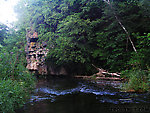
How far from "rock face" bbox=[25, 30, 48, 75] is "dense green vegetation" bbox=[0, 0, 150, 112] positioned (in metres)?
0.83

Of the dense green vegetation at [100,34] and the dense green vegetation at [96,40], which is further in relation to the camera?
the dense green vegetation at [100,34]

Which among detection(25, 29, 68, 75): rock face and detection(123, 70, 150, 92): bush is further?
detection(25, 29, 68, 75): rock face

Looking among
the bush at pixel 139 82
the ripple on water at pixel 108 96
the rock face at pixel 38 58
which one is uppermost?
the rock face at pixel 38 58

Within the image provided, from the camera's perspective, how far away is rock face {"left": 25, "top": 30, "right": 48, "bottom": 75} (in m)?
13.2

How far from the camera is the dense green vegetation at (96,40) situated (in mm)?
5570

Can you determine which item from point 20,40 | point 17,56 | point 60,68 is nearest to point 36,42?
point 60,68

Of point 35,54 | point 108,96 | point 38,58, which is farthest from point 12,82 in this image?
point 35,54

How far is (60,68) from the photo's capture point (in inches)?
523

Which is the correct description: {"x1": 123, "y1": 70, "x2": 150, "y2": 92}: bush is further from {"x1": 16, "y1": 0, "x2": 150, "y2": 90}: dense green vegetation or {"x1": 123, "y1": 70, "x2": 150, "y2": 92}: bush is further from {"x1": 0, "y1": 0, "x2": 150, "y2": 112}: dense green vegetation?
{"x1": 16, "y1": 0, "x2": 150, "y2": 90}: dense green vegetation

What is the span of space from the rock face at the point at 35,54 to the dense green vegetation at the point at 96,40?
2.72ft

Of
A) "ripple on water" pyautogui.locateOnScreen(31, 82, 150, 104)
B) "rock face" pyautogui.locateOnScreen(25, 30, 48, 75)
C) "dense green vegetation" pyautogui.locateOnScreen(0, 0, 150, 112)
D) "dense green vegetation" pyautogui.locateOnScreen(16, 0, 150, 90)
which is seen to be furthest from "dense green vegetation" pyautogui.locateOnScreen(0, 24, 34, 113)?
"rock face" pyautogui.locateOnScreen(25, 30, 48, 75)

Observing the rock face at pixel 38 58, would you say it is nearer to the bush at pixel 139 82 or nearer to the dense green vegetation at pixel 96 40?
the dense green vegetation at pixel 96 40

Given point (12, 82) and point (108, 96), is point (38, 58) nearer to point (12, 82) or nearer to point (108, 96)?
point (12, 82)

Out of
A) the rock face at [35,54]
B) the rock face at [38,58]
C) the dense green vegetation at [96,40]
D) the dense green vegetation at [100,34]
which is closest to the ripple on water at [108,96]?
the dense green vegetation at [96,40]
